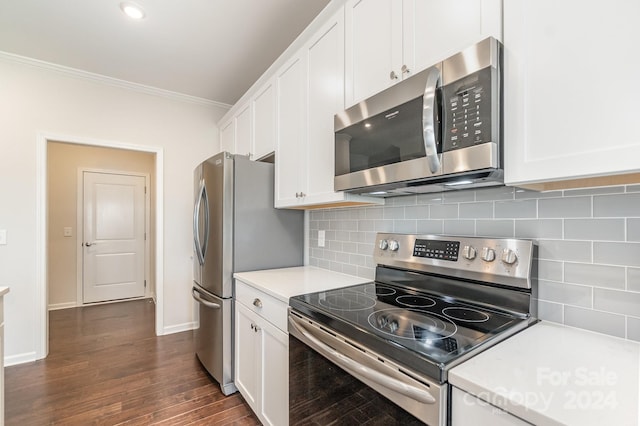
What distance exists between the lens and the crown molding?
257cm

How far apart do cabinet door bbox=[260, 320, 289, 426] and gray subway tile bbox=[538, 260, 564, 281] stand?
1094mm

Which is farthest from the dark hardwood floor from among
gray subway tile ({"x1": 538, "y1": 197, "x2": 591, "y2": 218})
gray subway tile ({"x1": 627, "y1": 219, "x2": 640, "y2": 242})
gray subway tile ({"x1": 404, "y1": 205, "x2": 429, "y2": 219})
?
gray subway tile ({"x1": 627, "y1": 219, "x2": 640, "y2": 242})

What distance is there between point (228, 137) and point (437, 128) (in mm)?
2644

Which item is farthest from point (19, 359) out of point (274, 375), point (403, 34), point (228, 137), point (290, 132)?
point (403, 34)

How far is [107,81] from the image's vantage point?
115 inches

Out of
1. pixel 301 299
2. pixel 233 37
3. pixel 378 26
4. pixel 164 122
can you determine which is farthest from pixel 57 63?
pixel 301 299

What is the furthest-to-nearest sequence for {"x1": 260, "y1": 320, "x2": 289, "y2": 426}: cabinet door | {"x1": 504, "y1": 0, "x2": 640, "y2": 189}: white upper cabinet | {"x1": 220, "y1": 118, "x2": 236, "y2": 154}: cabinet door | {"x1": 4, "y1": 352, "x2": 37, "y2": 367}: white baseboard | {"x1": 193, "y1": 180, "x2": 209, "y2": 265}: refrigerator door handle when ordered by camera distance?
{"x1": 220, "y1": 118, "x2": 236, "y2": 154}: cabinet door → {"x1": 4, "y1": 352, "x2": 37, "y2": 367}: white baseboard → {"x1": 193, "y1": 180, "x2": 209, "y2": 265}: refrigerator door handle → {"x1": 260, "y1": 320, "x2": 289, "y2": 426}: cabinet door → {"x1": 504, "y1": 0, "x2": 640, "y2": 189}: white upper cabinet

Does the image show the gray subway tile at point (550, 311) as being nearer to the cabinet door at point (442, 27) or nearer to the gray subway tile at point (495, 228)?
the gray subway tile at point (495, 228)

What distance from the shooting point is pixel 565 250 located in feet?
3.37

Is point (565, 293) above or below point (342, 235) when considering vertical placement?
below

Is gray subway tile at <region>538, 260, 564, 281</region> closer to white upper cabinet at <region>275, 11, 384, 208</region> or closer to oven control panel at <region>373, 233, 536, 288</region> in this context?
oven control panel at <region>373, 233, 536, 288</region>

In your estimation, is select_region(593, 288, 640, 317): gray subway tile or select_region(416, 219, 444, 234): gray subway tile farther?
select_region(416, 219, 444, 234): gray subway tile

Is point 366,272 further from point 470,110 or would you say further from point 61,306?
point 61,306

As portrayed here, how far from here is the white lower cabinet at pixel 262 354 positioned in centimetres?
144
